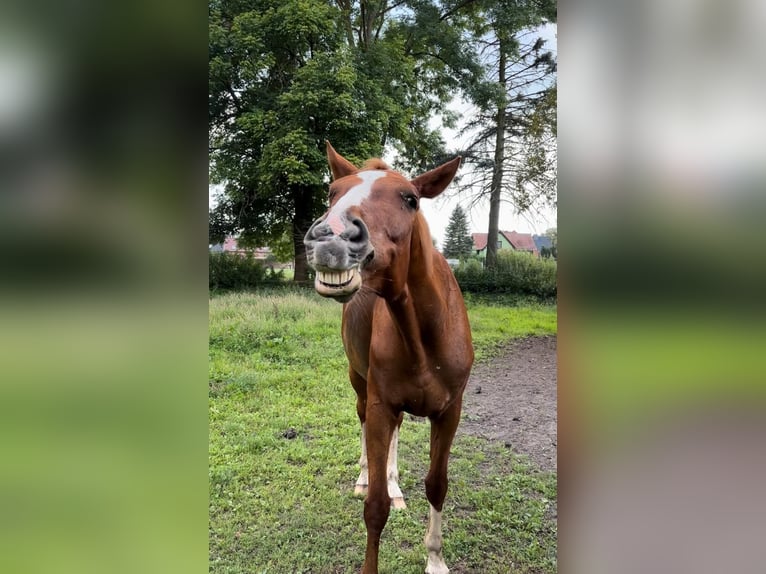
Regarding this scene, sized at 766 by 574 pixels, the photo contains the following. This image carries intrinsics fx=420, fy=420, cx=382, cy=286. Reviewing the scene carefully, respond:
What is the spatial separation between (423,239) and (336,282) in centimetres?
79

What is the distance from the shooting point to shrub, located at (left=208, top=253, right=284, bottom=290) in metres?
5.59

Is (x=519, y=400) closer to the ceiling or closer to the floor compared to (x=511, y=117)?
closer to the floor

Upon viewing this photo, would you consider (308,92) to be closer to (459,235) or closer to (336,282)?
(459,235)

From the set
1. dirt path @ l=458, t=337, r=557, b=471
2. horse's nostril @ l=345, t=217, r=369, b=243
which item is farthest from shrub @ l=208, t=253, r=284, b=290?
horse's nostril @ l=345, t=217, r=369, b=243

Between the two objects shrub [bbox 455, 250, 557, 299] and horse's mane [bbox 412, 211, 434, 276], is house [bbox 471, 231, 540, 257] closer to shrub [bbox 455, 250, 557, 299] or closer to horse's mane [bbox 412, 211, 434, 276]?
shrub [bbox 455, 250, 557, 299]

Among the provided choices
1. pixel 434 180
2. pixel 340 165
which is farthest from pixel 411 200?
pixel 340 165

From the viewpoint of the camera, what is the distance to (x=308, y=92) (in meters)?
5.25

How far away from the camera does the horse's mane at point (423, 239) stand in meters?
2.03

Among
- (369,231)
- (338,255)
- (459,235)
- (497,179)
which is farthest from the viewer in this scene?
(497,179)

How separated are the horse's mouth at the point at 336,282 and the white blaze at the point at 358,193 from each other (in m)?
0.25

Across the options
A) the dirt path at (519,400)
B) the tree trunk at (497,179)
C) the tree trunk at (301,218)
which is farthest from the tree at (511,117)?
the tree trunk at (301,218)
